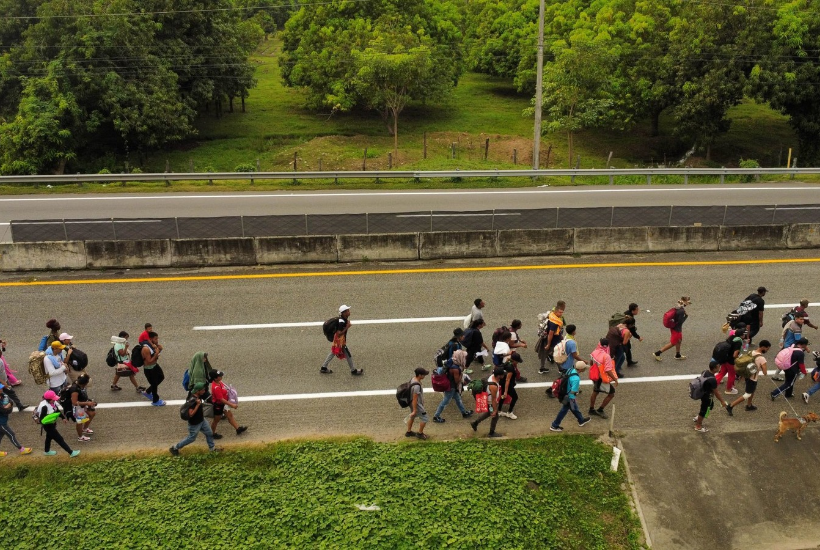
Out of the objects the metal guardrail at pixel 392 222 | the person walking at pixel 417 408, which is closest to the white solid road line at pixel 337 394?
the person walking at pixel 417 408

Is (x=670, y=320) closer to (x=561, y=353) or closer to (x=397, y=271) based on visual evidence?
(x=561, y=353)

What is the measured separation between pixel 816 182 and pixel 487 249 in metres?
20.0

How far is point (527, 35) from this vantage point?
55125 mm

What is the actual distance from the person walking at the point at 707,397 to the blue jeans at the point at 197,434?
7.80 meters

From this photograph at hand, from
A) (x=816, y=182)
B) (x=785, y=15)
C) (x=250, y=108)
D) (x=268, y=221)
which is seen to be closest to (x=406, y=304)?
(x=268, y=221)

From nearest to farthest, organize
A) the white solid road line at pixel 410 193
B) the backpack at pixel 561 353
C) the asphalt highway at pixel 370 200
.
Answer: the backpack at pixel 561 353, the asphalt highway at pixel 370 200, the white solid road line at pixel 410 193

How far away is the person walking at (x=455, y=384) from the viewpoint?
34.8 feet

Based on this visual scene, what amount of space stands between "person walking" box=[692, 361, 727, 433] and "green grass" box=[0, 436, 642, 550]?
1.72m

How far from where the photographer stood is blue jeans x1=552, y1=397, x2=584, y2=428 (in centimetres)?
1044

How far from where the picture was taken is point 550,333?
12148mm

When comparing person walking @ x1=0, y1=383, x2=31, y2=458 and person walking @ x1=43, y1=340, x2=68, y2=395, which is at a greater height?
person walking @ x1=43, y1=340, x2=68, y2=395

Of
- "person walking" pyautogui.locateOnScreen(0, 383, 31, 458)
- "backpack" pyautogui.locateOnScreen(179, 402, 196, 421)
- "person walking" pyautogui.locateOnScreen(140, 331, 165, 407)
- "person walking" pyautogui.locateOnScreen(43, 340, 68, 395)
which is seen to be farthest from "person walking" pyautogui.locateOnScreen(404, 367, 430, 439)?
"person walking" pyautogui.locateOnScreen(0, 383, 31, 458)

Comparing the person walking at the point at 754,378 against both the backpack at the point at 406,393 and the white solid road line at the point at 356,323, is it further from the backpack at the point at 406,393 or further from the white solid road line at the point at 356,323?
the white solid road line at the point at 356,323

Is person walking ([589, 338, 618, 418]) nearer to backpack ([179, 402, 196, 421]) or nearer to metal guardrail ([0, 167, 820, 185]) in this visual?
backpack ([179, 402, 196, 421])
